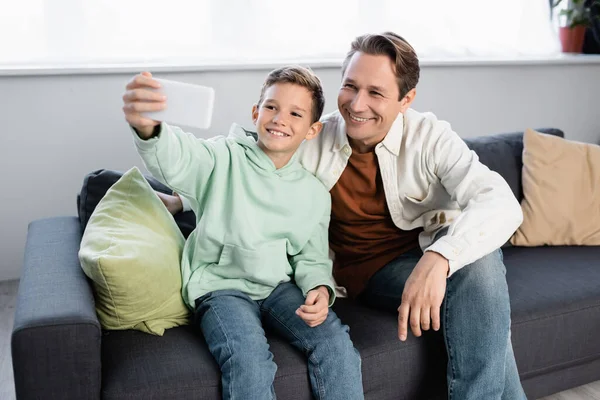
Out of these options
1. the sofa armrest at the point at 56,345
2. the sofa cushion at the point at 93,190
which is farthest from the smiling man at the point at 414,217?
the sofa armrest at the point at 56,345

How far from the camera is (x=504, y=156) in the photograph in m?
2.55

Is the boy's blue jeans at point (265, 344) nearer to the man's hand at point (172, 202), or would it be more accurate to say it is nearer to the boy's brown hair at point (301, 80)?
the man's hand at point (172, 202)

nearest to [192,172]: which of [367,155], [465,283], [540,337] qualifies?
[367,155]

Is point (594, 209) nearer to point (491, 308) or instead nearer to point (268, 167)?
point (491, 308)

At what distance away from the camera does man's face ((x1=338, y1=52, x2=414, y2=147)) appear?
1876 millimetres

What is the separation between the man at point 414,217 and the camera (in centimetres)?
171

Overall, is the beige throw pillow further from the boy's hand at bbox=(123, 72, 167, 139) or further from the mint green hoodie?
the boy's hand at bbox=(123, 72, 167, 139)

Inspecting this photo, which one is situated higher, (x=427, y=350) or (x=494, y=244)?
(x=494, y=244)

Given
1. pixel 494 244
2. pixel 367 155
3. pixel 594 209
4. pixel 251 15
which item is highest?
pixel 251 15

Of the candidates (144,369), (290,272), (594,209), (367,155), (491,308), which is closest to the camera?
(144,369)

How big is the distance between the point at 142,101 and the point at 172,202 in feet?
2.03

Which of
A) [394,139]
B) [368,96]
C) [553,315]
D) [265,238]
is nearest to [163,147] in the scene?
[265,238]

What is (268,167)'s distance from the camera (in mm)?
1825

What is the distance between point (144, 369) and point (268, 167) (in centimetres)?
58
